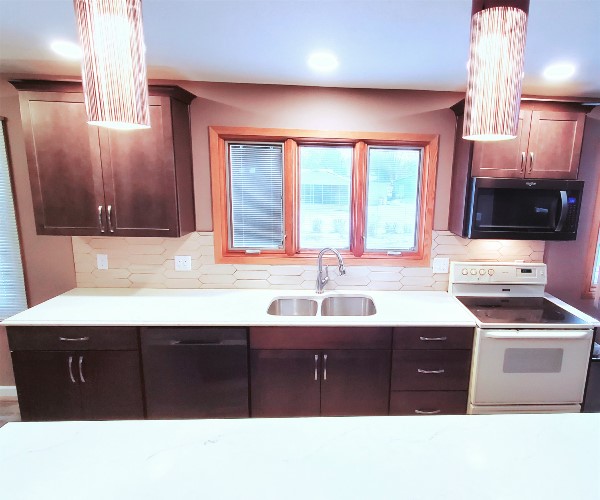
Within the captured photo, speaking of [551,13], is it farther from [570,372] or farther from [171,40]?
[570,372]

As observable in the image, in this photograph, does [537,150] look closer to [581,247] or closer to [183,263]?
[581,247]

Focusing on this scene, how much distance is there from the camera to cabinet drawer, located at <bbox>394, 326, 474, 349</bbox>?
1924 mm

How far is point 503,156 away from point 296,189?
1.37 metres

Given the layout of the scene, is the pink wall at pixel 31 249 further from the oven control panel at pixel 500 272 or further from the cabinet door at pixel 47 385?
the oven control panel at pixel 500 272

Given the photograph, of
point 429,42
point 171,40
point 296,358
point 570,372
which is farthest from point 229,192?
point 570,372

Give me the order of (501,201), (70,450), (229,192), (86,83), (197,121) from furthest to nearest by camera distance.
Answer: (229,192), (197,121), (501,201), (70,450), (86,83)

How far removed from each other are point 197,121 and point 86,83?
1758 mm

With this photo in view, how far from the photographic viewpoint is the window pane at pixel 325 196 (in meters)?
2.38

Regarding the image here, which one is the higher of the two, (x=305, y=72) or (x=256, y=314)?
(x=305, y=72)

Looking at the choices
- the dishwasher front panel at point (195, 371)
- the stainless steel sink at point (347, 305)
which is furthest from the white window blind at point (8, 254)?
the stainless steel sink at point (347, 305)

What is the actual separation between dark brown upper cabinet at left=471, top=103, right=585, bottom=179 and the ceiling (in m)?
0.23

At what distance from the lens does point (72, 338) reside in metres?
1.88

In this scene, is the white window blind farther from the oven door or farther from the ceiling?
the oven door

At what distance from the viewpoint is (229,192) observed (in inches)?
93.7
